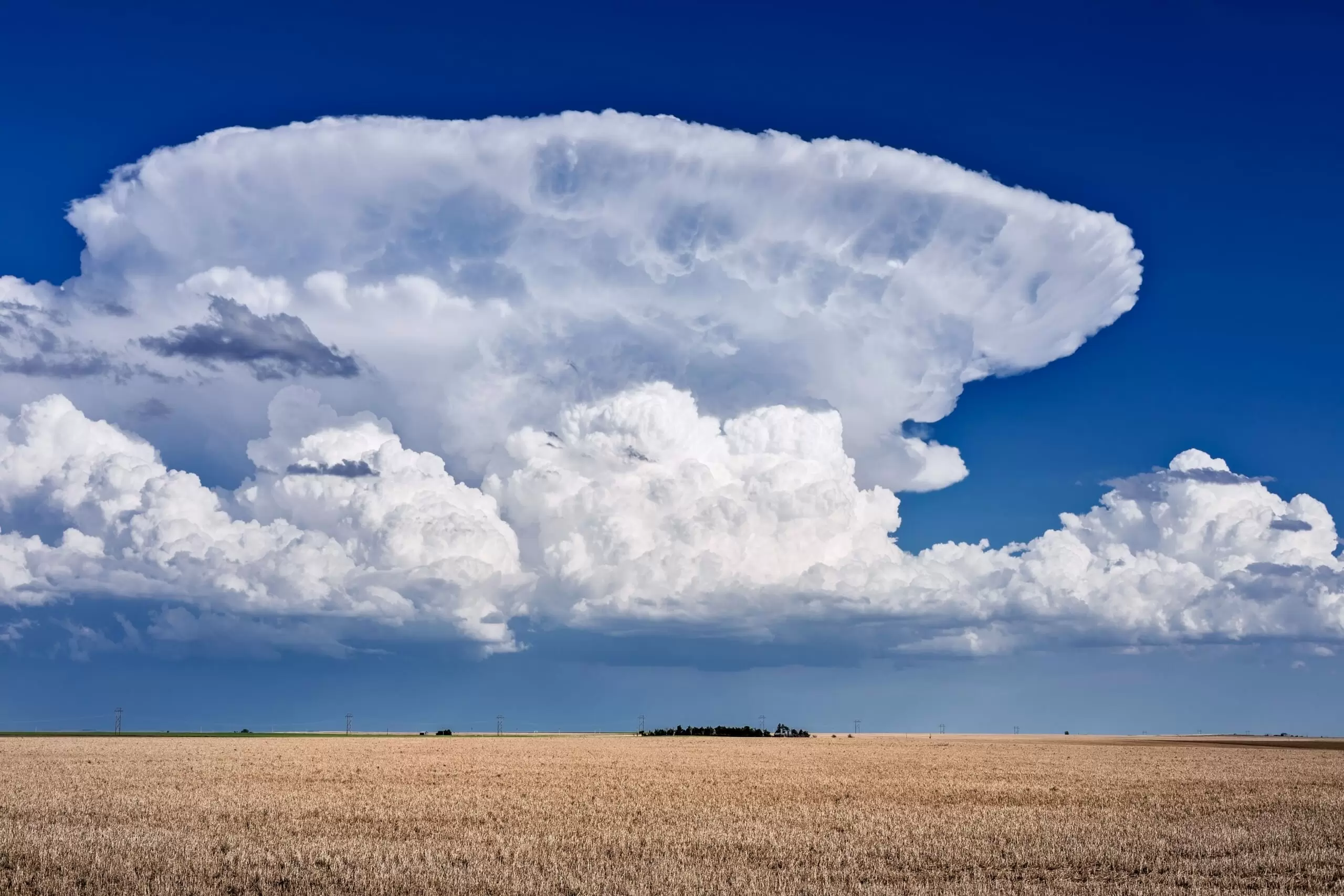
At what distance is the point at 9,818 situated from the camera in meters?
34.7

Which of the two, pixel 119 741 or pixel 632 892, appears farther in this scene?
pixel 119 741

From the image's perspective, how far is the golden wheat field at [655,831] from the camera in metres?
24.5

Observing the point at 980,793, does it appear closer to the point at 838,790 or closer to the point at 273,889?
the point at 838,790

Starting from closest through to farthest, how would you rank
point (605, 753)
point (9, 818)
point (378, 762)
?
1. point (9, 818)
2. point (378, 762)
3. point (605, 753)

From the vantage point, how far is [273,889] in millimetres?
23141

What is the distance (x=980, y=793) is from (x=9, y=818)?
37259 mm

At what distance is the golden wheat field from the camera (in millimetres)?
24469

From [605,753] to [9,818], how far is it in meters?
65.9

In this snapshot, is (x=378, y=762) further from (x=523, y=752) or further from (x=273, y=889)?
(x=273, y=889)

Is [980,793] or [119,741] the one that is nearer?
[980,793]

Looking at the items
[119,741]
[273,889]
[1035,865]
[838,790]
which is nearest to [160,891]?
[273,889]

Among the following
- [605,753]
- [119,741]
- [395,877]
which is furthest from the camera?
[119,741]

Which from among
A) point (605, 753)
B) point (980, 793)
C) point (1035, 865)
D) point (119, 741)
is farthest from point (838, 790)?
point (119, 741)

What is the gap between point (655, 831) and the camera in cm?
3269
